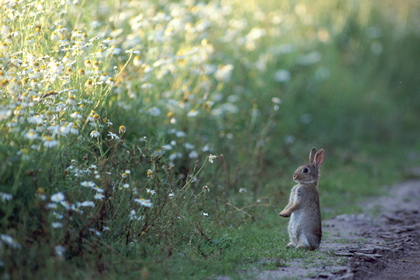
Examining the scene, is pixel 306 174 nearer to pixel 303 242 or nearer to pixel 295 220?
pixel 295 220

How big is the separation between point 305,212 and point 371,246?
2.94 ft

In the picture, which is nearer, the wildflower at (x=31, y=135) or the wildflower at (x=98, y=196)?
the wildflower at (x=31, y=135)

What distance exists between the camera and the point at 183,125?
332 inches

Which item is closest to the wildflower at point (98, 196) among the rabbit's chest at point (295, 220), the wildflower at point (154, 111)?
the rabbit's chest at point (295, 220)

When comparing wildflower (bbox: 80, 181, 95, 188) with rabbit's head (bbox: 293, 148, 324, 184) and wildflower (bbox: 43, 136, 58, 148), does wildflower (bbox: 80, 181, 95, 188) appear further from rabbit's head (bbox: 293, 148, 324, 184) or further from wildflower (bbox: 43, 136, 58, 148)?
rabbit's head (bbox: 293, 148, 324, 184)

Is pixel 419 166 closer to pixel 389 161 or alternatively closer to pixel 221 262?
pixel 389 161

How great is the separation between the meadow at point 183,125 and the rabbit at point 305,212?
20cm

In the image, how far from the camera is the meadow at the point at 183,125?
4883mm

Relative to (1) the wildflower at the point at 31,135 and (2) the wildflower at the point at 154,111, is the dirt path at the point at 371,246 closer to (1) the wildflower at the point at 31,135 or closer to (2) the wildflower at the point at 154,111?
(1) the wildflower at the point at 31,135

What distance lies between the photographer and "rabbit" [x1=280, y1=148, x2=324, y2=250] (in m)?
6.05

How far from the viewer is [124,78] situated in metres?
7.88

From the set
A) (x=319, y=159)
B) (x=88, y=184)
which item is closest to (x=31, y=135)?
(x=88, y=184)

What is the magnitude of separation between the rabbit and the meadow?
0.20 meters

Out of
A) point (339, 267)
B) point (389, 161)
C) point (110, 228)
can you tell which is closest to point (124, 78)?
point (110, 228)
